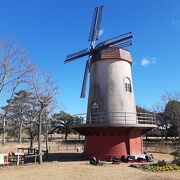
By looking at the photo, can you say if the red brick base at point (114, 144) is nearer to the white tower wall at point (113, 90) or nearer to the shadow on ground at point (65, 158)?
the white tower wall at point (113, 90)

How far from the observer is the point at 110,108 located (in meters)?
26.2

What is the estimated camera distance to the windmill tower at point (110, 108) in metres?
25.1

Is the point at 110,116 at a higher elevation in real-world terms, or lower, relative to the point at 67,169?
higher

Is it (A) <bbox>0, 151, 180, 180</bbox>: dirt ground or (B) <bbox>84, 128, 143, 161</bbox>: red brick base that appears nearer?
(A) <bbox>0, 151, 180, 180</bbox>: dirt ground

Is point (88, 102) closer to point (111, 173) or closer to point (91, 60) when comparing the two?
point (91, 60)

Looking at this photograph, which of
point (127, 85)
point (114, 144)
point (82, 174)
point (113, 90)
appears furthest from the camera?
point (127, 85)

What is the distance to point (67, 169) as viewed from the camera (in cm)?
1948

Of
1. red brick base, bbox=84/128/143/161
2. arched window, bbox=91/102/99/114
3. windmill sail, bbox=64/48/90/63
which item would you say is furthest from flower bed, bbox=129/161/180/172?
windmill sail, bbox=64/48/90/63

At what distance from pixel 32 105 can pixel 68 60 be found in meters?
24.7

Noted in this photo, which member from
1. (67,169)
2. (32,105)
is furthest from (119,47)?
(32,105)

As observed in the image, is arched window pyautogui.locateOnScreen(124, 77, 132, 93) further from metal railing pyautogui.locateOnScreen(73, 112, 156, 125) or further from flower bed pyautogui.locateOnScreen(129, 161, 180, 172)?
flower bed pyautogui.locateOnScreen(129, 161, 180, 172)

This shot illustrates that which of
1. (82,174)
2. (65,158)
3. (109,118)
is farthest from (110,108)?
(82,174)

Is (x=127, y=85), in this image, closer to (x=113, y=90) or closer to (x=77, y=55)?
(x=113, y=90)

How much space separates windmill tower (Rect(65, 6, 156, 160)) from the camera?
25.1 metres
